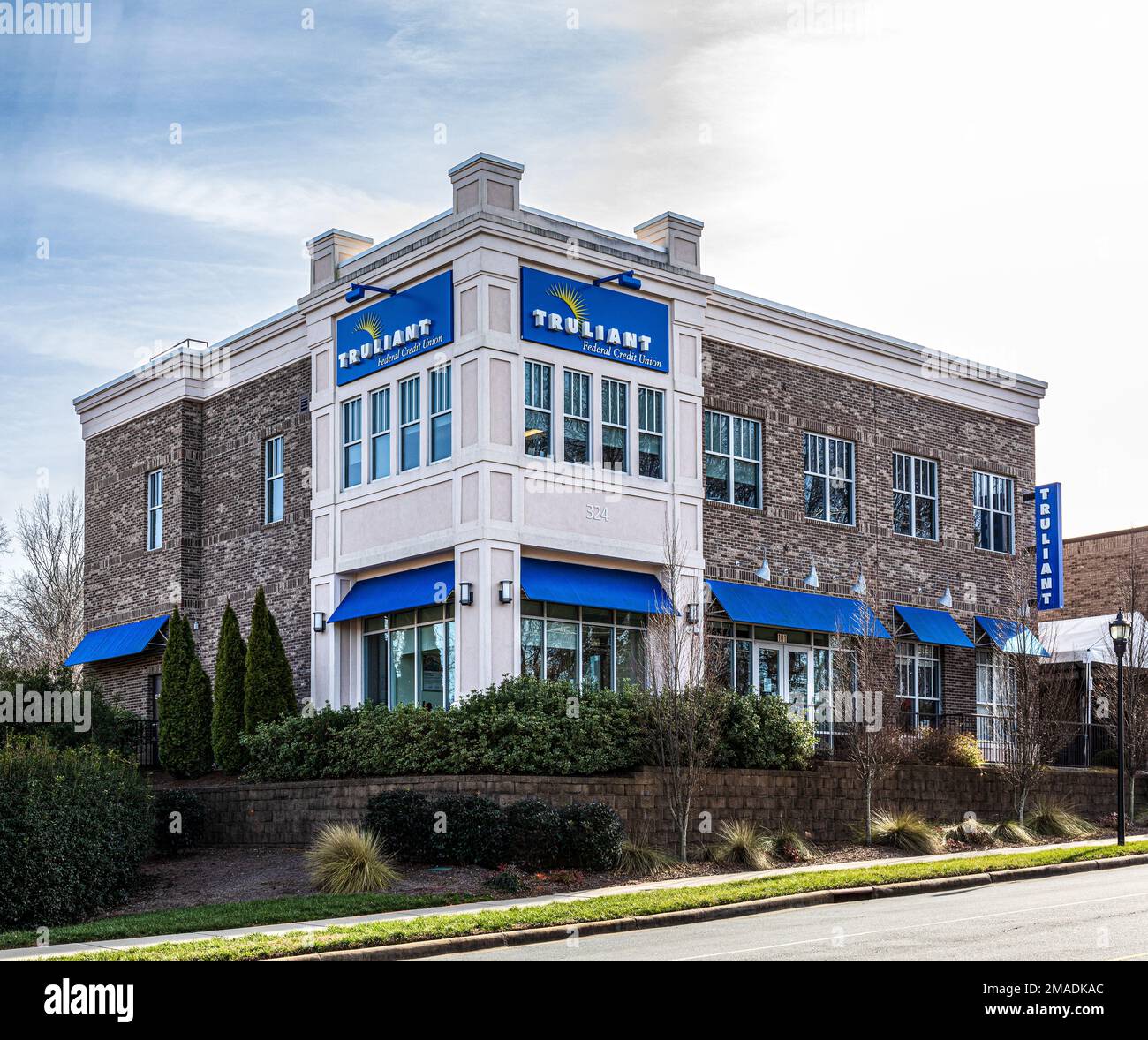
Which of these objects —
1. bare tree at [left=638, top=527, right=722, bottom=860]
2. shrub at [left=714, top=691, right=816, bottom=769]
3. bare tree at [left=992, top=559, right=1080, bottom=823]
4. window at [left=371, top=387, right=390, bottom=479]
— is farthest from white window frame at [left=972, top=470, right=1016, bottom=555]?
window at [left=371, top=387, right=390, bottom=479]

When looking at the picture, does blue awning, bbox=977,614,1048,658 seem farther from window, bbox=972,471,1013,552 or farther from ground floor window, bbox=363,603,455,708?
ground floor window, bbox=363,603,455,708

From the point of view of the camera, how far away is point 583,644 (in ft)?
87.9

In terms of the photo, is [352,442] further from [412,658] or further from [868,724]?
[868,724]

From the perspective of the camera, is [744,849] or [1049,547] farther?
[1049,547]

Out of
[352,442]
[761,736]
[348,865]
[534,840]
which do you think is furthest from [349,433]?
[348,865]

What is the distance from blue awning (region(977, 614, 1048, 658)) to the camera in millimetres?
28703

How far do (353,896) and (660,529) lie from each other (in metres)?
11.5

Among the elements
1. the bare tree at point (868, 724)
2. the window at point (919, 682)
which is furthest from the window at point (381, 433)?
the window at point (919, 682)

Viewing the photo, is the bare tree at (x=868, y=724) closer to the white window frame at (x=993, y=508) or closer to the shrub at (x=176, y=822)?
the white window frame at (x=993, y=508)

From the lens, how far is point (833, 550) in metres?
31.6

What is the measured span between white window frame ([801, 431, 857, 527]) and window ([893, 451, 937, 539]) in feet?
4.48

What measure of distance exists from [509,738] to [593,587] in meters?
4.76

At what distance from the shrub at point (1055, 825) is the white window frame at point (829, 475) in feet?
25.0

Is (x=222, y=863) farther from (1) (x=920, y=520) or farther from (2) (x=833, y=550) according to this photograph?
(1) (x=920, y=520)
